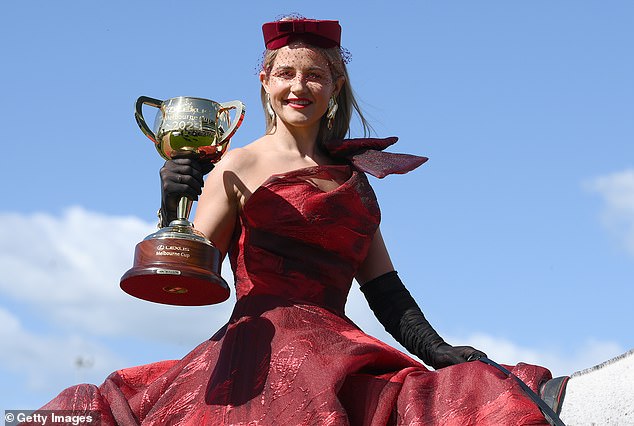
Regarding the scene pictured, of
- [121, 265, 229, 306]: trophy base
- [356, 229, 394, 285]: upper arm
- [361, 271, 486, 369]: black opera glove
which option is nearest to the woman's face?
[356, 229, 394, 285]: upper arm

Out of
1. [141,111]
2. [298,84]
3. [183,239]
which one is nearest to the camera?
[183,239]

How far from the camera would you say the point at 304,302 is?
5613mm

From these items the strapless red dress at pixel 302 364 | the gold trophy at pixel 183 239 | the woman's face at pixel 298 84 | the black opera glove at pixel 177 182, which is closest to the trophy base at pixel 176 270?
the gold trophy at pixel 183 239

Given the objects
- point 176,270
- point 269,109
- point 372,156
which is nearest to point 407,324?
point 372,156

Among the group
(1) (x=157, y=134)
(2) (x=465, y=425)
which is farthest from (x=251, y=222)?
(2) (x=465, y=425)

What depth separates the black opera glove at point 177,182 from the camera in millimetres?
5434

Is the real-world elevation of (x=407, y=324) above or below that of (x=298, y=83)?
below

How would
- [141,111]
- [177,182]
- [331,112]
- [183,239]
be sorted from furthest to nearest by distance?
1. [331,112]
2. [141,111]
3. [177,182]
4. [183,239]

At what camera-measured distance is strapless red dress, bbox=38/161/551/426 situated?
4871 mm

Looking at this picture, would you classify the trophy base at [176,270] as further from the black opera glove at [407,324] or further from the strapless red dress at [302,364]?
the black opera glove at [407,324]

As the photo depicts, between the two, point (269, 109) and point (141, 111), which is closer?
point (141, 111)

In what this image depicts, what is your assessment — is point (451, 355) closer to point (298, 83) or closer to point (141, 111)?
point (298, 83)

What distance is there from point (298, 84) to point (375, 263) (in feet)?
3.56

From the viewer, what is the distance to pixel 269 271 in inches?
223
